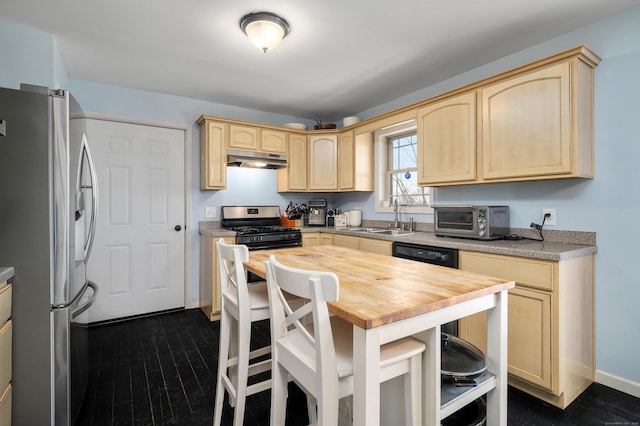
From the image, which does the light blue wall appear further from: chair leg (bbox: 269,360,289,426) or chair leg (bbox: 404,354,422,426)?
chair leg (bbox: 269,360,289,426)

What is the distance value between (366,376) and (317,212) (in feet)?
11.4

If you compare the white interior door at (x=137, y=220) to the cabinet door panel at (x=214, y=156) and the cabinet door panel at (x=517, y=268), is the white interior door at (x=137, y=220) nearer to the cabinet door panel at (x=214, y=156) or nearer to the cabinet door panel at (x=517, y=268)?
the cabinet door panel at (x=214, y=156)

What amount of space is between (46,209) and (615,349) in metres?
3.33

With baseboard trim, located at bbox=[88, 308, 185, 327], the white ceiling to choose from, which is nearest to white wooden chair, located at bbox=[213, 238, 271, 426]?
the white ceiling

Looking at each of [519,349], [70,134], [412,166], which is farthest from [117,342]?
[412,166]

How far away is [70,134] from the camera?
155 cm

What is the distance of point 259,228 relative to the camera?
371 cm

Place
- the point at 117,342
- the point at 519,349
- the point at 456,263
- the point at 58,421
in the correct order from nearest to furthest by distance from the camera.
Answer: the point at 58,421
the point at 519,349
the point at 456,263
the point at 117,342

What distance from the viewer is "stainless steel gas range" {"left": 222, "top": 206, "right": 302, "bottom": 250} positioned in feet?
10.9

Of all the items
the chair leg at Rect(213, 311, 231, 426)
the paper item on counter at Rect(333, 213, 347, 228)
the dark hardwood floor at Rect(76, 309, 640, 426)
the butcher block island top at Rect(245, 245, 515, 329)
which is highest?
the paper item on counter at Rect(333, 213, 347, 228)

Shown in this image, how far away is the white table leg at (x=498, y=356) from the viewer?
1354 millimetres

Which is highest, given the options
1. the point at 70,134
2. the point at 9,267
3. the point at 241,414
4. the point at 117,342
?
the point at 70,134

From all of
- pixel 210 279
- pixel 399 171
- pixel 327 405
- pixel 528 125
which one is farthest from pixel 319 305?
pixel 399 171

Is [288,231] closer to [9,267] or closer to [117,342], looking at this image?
[117,342]
